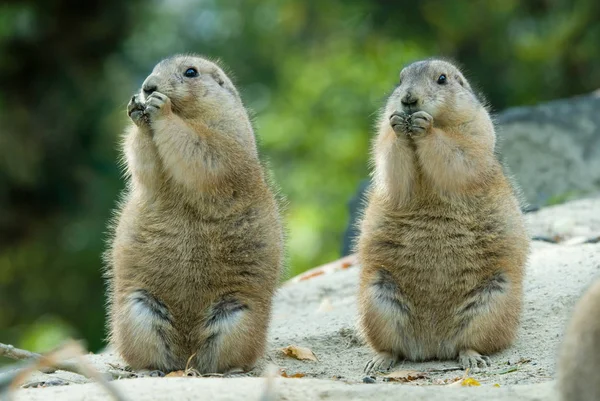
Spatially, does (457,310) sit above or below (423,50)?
below

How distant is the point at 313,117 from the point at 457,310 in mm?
15810

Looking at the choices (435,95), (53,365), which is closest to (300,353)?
(435,95)

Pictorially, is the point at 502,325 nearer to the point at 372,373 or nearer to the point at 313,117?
the point at 372,373

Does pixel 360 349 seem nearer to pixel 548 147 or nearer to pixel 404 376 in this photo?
pixel 404 376

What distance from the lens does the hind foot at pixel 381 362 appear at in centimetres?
807

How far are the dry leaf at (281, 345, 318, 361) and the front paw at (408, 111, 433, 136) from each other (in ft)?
6.24

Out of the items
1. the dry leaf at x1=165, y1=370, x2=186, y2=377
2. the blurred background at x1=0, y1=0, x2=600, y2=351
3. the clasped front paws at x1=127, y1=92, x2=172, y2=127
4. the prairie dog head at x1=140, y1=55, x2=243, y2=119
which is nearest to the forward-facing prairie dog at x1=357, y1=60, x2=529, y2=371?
the prairie dog head at x1=140, y1=55, x2=243, y2=119

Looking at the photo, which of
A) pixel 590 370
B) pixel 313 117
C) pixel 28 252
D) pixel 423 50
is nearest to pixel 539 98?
pixel 423 50

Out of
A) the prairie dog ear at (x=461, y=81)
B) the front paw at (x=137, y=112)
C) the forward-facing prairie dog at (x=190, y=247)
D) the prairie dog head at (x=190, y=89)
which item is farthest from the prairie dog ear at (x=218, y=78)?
the prairie dog ear at (x=461, y=81)

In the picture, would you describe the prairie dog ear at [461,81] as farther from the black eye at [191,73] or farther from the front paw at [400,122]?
the black eye at [191,73]

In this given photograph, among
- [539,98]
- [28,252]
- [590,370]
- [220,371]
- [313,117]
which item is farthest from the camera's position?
[313,117]

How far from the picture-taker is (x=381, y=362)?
8148 millimetres

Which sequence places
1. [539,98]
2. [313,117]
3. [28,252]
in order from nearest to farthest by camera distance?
[539,98] < [28,252] < [313,117]

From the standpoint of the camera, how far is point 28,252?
19469 millimetres
